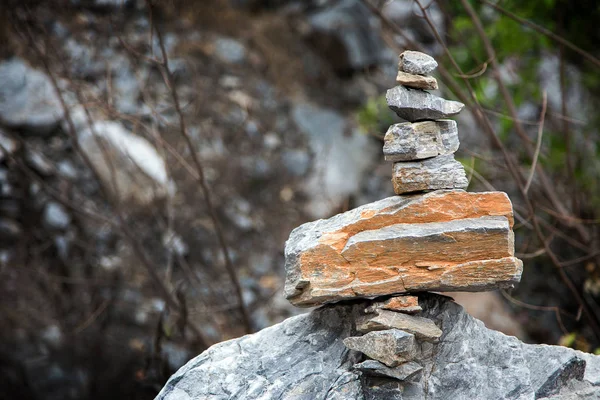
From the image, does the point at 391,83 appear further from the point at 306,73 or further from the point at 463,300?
the point at 463,300

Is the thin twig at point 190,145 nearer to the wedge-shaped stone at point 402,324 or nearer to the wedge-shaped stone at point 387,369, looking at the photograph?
the wedge-shaped stone at point 402,324

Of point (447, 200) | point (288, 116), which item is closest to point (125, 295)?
point (288, 116)

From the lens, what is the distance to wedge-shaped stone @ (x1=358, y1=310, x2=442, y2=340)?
3496mm

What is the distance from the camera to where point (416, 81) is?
3604mm

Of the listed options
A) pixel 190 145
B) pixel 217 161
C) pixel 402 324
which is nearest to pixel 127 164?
pixel 217 161

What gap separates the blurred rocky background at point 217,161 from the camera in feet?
22.9

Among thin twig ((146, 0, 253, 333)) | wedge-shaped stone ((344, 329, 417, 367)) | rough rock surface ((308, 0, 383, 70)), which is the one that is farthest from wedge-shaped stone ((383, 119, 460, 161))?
rough rock surface ((308, 0, 383, 70))

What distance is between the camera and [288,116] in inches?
451

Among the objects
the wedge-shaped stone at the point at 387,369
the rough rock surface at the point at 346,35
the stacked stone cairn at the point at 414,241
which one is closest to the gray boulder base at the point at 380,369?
the wedge-shaped stone at the point at 387,369

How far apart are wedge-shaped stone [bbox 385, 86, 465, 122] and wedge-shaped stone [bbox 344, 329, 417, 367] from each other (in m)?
1.18

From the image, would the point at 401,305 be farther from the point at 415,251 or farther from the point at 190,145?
the point at 190,145

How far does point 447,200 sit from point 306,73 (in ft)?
29.0

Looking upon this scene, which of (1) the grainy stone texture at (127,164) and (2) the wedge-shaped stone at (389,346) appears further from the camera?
(1) the grainy stone texture at (127,164)

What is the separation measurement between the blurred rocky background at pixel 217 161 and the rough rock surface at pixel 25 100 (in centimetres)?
2
